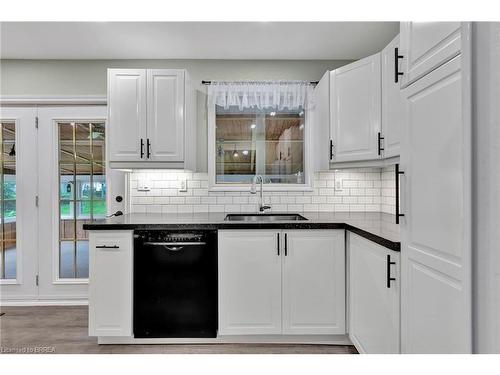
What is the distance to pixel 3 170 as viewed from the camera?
10.5 feet

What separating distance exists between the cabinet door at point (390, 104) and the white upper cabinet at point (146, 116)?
1.55 meters

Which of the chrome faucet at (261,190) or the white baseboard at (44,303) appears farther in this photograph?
the white baseboard at (44,303)

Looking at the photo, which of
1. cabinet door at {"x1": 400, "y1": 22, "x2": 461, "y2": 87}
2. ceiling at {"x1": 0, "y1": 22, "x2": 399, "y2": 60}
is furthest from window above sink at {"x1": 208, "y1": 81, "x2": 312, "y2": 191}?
cabinet door at {"x1": 400, "y1": 22, "x2": 461, "y2": 87}

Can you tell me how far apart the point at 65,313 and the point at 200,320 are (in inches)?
60.7

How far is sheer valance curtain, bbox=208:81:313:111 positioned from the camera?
3059 mm

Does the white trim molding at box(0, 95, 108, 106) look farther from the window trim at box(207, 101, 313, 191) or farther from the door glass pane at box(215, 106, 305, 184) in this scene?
the door glass pane at box(215, 106, 305, 184)

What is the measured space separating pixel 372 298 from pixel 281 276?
666 millimetres

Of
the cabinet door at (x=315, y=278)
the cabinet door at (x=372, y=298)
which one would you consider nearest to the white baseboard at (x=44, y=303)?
the cabinet door at (x=315, y=278)

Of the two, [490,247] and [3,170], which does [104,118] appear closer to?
[3,170]

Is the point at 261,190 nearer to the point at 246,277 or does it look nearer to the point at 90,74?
the point at 246,277

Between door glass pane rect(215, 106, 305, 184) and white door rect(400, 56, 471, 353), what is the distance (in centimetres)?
179

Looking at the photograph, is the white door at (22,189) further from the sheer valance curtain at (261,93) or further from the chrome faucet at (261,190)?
the chrome faucet at (261,190)

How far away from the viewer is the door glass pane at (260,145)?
3.17 metres

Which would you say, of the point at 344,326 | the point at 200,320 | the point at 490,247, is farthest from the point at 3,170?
the point at 490,247
